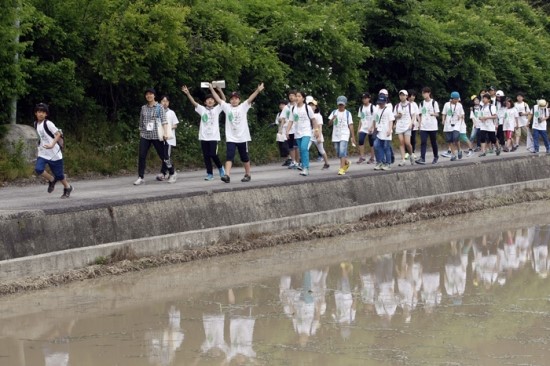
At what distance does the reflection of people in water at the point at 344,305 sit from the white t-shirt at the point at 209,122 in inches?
191

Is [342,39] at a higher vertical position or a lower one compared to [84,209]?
higher

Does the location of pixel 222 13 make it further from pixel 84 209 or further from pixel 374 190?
pixel 84 209

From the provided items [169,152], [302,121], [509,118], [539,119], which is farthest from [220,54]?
[509,118]

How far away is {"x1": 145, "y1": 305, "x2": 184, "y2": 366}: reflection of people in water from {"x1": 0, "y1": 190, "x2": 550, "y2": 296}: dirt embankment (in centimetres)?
205

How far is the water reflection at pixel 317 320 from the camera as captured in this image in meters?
9.22

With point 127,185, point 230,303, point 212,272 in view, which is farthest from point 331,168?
point 230,303

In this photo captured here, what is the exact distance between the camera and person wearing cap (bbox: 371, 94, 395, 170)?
19422 mm

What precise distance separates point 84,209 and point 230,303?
109 inches

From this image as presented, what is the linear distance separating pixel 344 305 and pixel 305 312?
61 centimetres

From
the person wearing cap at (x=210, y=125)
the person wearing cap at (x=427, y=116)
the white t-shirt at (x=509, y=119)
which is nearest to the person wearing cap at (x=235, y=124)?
the person wearing cap at (x=210, y=125)

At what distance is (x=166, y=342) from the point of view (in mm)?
9625

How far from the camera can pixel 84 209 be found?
13242 mm

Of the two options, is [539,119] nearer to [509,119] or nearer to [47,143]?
[509,119]

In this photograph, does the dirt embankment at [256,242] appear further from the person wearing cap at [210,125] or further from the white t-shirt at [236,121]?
the person wearing cap at [210,125]
